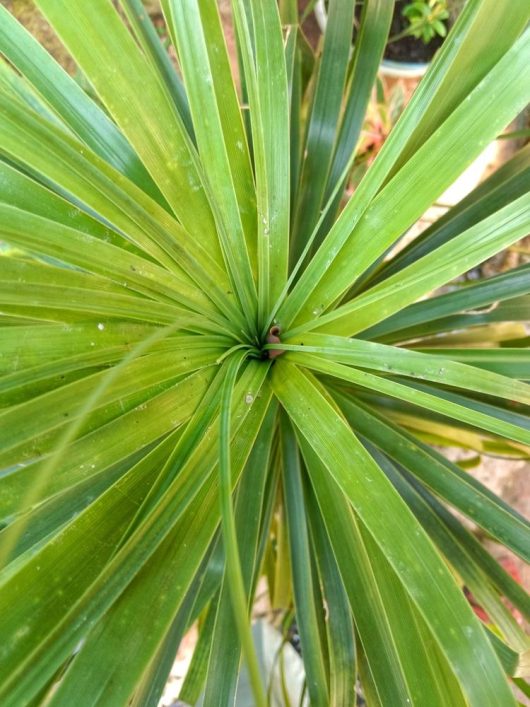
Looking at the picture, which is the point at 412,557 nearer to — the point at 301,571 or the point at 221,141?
the point at 301,571

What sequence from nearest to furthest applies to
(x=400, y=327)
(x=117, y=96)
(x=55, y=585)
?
(x=55, y=585), (x=117, y=96), (x=400, y=327)

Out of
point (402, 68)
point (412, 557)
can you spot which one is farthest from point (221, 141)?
point (402, 68)

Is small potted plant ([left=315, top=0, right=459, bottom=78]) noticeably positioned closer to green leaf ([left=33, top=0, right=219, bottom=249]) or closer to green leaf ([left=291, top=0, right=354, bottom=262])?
green leaf ([left=291, top=0, right=354, bottom=262])

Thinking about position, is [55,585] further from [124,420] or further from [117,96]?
[117,96]

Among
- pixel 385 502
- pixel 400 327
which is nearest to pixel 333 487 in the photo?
pixel 385 502

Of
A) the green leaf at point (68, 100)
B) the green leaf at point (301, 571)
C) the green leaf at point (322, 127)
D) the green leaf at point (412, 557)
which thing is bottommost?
the green leaf at point (301, 571)

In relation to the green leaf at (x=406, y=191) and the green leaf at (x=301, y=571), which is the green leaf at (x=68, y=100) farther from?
the green leaf at (x=301, y=571)

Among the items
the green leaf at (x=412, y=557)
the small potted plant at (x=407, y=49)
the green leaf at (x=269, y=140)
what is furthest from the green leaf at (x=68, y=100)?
the small potted plant at (x=407, y=49)

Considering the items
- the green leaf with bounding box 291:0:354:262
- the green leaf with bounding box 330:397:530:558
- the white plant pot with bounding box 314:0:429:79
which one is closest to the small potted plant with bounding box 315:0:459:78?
the white plant pot with bounding box 314:0:429:79

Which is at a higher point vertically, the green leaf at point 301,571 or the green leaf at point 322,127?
the green leaf at point 322,127
